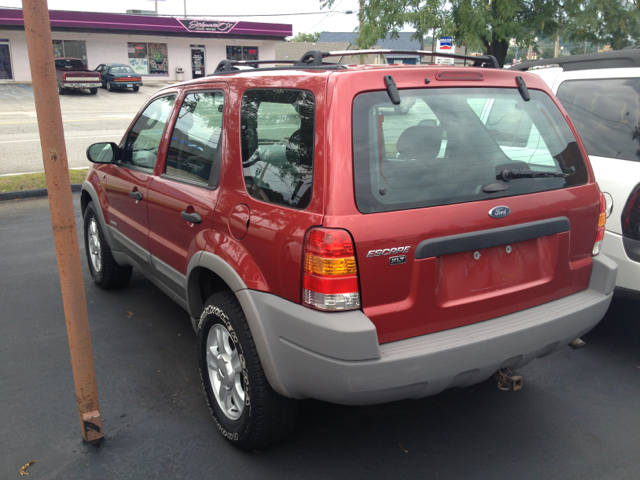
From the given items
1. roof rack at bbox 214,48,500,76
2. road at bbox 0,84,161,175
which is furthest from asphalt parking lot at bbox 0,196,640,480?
road at bbox 0,84,161,175

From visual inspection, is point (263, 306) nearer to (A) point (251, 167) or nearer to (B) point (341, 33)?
(A) point (251, 167)

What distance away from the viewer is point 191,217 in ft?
10.5

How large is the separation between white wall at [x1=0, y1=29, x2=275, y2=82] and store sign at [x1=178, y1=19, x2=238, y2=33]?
1.01 meters

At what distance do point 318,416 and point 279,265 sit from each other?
1.19 metres

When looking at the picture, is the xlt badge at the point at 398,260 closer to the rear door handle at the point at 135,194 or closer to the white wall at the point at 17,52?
the rear door handle at the point at 135,194

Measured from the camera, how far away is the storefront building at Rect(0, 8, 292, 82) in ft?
122

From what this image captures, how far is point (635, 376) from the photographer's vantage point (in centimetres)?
376

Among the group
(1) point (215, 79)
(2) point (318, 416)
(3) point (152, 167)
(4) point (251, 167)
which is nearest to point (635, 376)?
(2) point (318, 416)

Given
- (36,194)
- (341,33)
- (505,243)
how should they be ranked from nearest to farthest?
(505,243), (36,194), (341,33)

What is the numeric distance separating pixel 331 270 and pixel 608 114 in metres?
3.07

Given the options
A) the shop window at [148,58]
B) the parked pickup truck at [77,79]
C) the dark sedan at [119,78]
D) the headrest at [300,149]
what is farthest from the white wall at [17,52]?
the headrest at [300,149]

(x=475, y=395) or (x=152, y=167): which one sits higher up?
(x=152, y=167)

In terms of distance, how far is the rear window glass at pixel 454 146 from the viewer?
247cm

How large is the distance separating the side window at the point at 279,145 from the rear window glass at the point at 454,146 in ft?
0.78
